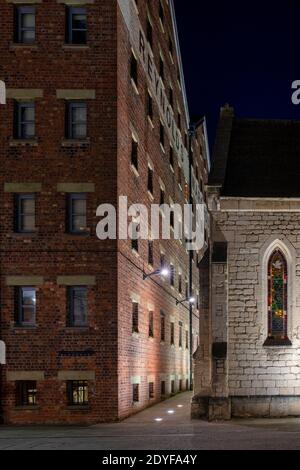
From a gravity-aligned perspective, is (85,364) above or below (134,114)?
below

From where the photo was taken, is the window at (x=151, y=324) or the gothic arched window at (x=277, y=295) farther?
the window at (x=151, y=324)

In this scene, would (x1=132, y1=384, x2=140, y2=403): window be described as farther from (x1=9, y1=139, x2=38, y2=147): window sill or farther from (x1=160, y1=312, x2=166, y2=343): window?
(x1=9, y1=139, x2=38, y2=147): window sill

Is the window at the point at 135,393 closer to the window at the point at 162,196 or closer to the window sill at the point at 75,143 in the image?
the window sill at the point at 75,143

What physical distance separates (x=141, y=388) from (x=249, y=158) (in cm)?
998

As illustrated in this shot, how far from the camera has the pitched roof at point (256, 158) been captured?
25.4 meters

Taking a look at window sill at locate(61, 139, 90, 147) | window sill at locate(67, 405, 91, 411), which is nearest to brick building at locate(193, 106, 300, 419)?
window sill at locate(67, 405, 91, 411)

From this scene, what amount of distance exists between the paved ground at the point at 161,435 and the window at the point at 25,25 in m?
12.8

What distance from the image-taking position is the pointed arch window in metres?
24.4

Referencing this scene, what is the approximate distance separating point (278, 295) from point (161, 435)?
7483 millimetres

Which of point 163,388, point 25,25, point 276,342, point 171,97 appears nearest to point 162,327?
point 163,388

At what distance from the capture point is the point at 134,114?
2795 centimetres

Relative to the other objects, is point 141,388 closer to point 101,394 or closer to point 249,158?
point 101,394

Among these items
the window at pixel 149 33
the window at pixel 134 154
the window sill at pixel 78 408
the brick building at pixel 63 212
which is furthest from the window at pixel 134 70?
the window sill at pixel 78 408
